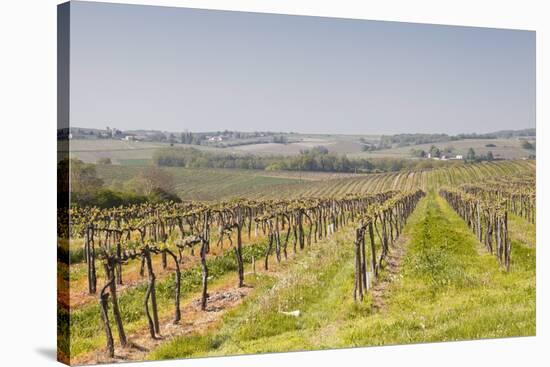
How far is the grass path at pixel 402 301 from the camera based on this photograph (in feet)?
36.7

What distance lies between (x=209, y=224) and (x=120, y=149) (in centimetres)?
153

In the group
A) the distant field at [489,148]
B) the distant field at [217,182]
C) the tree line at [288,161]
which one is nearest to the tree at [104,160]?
the distant field at [217,182]

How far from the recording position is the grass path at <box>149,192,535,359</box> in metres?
11.2

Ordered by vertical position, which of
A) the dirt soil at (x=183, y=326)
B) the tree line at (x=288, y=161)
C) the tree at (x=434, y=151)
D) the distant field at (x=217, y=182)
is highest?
the tree at (x=434, y=151)

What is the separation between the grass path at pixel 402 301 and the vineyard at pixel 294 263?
18 mm

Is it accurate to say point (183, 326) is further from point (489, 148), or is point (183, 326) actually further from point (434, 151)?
point (489, 148)

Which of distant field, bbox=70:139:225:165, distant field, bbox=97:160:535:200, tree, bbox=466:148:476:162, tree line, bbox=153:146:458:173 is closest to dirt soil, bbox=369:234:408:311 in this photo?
distant field, bbox=97:160:535:200

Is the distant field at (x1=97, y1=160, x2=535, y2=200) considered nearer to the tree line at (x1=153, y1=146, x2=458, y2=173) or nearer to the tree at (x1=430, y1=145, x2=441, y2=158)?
the tree line at (x1=153, y1=146, x2=458, y2=173)

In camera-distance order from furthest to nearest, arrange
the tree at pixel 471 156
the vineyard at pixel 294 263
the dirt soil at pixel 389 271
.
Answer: the tree at pixel 471 156 < the dirt soil at pixel 389 271 < the vineyard at pixel 294 263

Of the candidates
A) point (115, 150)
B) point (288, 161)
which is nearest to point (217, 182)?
point (288, 161)

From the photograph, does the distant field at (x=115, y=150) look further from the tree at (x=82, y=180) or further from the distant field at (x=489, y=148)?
the distant field at (x=489, y=148)

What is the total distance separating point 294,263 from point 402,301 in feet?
4.99
